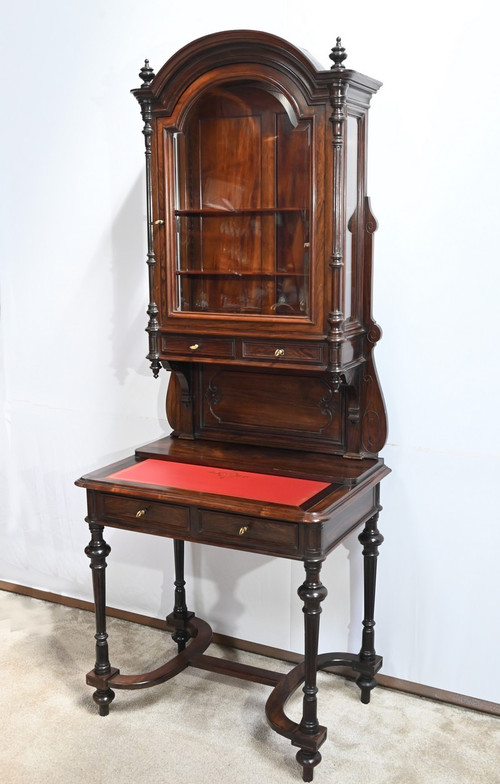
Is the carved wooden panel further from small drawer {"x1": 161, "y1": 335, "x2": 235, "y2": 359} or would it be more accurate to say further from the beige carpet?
the beige carpet

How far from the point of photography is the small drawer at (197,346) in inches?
107

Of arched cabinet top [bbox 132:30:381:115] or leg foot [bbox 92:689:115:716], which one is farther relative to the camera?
leg foot [bbox 92:689:115:716]

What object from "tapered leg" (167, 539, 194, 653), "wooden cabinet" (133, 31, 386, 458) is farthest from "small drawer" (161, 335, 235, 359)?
"tapered leg" (167, 539, 194, 653)

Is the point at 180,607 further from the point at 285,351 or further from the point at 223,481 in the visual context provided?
the point at 285,351

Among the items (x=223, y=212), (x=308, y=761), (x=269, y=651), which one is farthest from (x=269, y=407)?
(x=308, y=761)

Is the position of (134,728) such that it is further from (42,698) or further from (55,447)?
(55,447)

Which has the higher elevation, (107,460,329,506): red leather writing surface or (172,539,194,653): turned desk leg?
(107,460,329,506): red leather writing surface

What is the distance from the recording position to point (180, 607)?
330 centimetres

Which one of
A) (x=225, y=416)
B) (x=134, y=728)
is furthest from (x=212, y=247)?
(x=134, y=728)

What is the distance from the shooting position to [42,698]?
9.96 ft

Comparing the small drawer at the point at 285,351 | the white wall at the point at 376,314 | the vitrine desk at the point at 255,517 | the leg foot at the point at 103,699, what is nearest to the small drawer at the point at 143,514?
the vitrine desk at the point at 255,517

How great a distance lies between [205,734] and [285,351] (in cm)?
131

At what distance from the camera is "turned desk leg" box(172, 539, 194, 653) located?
3.28m

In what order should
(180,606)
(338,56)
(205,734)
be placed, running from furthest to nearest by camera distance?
(180,606) → (205,734) → (338,56)
